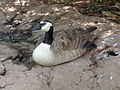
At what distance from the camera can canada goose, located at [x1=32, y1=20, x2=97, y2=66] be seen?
6.22m

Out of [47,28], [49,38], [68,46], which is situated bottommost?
[68,46]

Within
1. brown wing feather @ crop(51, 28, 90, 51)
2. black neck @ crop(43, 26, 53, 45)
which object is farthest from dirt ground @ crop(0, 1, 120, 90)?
black neck @ crop(43, 26, 53, 45)

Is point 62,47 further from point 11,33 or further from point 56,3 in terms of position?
point 56,3

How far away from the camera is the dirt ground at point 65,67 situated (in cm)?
584

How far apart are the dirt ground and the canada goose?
119 millimetres

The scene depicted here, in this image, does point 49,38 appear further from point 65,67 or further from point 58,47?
point 65,67

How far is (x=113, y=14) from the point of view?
8352 millimetres

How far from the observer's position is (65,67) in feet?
20.3

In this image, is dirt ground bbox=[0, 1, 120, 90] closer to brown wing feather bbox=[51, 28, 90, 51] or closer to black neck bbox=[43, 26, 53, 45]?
brown wing feather bbox=[51, 28, 90, 51]

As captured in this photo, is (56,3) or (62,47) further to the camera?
(56,3)

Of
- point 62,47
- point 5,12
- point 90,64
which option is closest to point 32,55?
point 62,47

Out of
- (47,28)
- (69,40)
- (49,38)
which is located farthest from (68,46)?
(47,28)

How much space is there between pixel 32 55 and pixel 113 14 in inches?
113

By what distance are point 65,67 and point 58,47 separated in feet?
1.40
